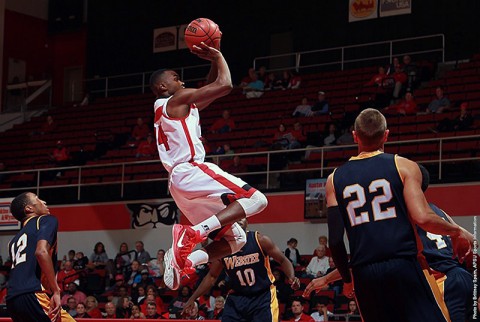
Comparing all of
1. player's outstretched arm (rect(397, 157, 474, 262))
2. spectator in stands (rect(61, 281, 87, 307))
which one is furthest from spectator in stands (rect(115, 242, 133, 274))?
player's outstretched arm (rect(397, 157, 474, 262))

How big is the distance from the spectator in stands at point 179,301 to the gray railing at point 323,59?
9262mm

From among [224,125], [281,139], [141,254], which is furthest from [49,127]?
[281,139]

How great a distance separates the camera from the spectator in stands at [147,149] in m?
21.2

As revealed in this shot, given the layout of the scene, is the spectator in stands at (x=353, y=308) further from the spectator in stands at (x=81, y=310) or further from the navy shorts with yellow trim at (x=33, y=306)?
the navy shorts with yellow trim at (x=33, y=306)

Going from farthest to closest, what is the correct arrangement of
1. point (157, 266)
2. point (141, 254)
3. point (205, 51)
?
1. point (141, 254)
2. point (157, 266)
3. point (205, 51)

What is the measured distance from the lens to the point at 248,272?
9.53m

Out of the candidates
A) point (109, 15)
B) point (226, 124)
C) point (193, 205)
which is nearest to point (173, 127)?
point (193, 205)

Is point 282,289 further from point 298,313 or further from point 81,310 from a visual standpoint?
point 81,310

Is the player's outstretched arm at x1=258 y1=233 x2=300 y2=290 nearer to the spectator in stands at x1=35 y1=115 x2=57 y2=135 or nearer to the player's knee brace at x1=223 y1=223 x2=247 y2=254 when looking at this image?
the player's knee brace at x1=223 y1=223 x2=247 y2=254

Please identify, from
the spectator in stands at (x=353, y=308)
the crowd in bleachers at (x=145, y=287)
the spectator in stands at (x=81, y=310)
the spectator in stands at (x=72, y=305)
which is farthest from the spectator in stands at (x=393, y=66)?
the spectator in stands at (x=81, y=310)

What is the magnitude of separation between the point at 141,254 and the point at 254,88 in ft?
22.8

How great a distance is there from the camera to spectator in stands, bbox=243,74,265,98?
76.6ft

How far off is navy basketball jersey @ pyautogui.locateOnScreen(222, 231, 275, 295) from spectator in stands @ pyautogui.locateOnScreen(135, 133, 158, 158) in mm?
11748

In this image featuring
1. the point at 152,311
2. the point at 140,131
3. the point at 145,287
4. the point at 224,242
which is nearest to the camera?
the point at 224,242
